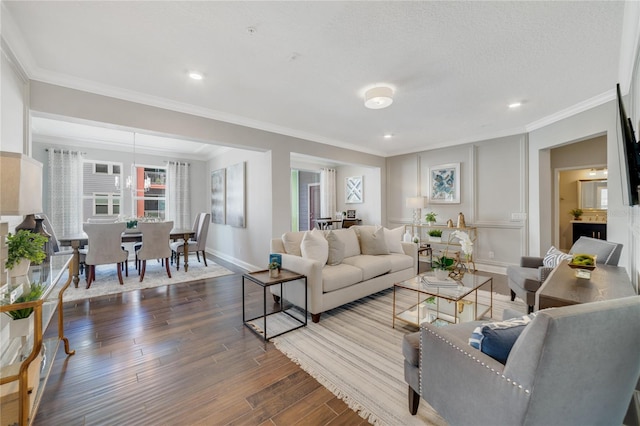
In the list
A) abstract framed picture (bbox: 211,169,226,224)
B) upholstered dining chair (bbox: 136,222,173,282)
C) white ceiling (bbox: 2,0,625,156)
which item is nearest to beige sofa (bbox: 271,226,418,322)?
white ceiling (bbox: 2,0,625,156)

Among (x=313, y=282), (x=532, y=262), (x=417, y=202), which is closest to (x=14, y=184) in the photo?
(x=313, y=282)

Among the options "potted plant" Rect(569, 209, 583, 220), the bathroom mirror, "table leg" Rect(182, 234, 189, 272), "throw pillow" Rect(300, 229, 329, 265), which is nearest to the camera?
"throw pillow" Rect(300, 229, 329, 265)

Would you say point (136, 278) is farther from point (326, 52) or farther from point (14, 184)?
point (326, 52)

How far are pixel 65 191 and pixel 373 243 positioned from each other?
248 inches

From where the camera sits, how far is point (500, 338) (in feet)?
3.72

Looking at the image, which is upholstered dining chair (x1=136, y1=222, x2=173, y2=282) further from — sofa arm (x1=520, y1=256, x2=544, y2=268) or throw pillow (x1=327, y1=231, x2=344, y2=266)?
sofa arm (x1=520, y1=256, x2=544, y2=268)

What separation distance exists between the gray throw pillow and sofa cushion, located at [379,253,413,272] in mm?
775

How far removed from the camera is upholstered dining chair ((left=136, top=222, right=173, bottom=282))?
14.2ft

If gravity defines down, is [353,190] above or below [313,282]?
above

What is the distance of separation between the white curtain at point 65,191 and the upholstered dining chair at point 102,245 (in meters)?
1.97

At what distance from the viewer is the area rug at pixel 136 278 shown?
3.77 metres

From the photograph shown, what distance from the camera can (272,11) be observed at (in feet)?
6.02

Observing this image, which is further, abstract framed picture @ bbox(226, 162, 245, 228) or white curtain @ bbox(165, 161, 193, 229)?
white curtain @ bbox(165, 161, 193, 229)

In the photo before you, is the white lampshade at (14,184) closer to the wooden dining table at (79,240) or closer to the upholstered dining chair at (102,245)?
the wooden dining table at (79,240)
